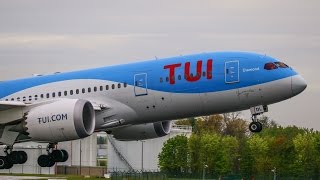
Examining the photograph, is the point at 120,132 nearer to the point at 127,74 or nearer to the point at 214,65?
the point at 127,74

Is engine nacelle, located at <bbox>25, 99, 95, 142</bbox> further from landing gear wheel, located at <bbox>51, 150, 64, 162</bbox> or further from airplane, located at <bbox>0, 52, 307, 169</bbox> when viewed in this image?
landing gear wheel, located at <bbox>51, 150, 64, 162</bbox>

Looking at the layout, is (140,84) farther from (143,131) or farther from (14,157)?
(14,157)

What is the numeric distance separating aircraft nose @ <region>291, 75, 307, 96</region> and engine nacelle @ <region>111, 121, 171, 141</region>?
1293 centimetres

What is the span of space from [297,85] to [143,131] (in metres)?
14.3

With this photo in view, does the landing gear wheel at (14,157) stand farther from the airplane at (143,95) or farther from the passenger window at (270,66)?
the passenger window at (270,66)

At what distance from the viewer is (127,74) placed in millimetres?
59000

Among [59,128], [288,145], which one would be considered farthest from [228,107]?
[288,145]

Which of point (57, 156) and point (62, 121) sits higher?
point (62, 121)

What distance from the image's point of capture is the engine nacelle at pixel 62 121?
58.0m

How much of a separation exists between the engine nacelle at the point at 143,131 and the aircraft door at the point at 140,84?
7.49 meters

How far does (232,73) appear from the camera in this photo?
55938mm

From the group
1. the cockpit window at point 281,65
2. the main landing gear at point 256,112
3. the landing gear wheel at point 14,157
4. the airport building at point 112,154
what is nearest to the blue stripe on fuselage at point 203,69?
the cockpit window at point 281,65

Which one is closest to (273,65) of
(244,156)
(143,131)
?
(143,131)

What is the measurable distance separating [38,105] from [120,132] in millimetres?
8027
